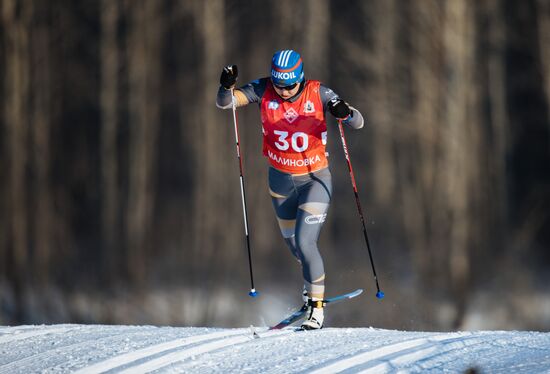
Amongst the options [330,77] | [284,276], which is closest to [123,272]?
[284,276]

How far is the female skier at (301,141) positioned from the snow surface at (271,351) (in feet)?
1.67

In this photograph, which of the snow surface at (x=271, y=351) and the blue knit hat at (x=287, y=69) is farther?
the blue knit hat at (x=287, y=69)

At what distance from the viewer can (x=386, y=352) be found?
505 centimetres

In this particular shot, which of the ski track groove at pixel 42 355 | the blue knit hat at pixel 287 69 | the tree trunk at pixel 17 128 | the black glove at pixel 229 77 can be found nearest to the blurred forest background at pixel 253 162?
the tree trunk at pixel 17 128

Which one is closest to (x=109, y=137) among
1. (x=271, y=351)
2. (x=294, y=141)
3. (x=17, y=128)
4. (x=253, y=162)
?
(x=17, y=128)

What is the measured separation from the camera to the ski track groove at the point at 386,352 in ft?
15.3

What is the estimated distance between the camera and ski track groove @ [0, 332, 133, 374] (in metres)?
5.12

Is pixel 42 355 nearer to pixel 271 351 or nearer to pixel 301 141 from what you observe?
pixel 271 351

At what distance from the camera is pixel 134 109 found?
14484 millimetres

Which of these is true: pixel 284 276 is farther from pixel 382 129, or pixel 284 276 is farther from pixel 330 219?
pixel 382 129

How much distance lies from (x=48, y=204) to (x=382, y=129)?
6.11m

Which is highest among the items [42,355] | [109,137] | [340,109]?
[340,109]

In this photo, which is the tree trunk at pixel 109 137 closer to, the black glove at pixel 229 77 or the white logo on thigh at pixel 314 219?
the black glove at pixel 229 77

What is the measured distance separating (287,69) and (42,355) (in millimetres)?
2462
